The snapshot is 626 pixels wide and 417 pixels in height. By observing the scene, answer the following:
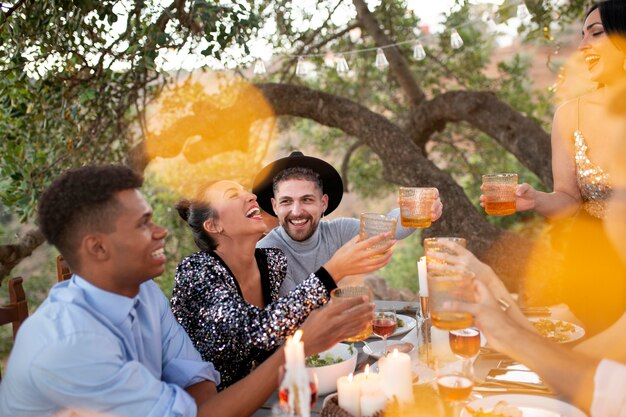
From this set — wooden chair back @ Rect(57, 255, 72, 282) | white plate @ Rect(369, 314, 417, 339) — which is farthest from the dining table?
wooden chair back @ Rect(57, 255, 72, 282)

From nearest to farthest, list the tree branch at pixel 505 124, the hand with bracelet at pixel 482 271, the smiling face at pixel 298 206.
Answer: the hand with bracelet at pixel 482 271 → the smiling face at pixel 298 206 → the tree branch at pixel 505 124

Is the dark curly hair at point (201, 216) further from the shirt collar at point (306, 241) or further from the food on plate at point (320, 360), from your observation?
the shirt collar at point (306, 241)

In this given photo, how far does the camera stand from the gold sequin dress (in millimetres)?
3238

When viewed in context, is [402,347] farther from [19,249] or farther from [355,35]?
[355,35]

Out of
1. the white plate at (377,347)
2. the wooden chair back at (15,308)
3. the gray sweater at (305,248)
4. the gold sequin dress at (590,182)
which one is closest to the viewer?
the wooden chair back at (15,308)

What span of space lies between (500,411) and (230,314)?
41.8 inches

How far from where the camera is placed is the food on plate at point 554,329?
2.48m

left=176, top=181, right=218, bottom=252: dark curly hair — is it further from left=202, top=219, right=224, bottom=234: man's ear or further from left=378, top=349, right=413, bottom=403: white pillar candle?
left=378, top=349, right=413, bottom=403: white pillar candle

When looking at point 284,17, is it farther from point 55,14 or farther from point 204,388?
point 204,388

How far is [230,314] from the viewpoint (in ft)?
7.51

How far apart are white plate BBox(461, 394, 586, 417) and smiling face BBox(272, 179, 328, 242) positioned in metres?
1.88

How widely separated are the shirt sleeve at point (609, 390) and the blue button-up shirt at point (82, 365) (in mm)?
1204

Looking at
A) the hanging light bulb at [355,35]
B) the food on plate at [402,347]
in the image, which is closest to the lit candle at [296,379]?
the food on plate at [402,347]

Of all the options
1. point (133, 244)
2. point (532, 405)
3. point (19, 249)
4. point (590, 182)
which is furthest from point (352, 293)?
point (19, 249)
